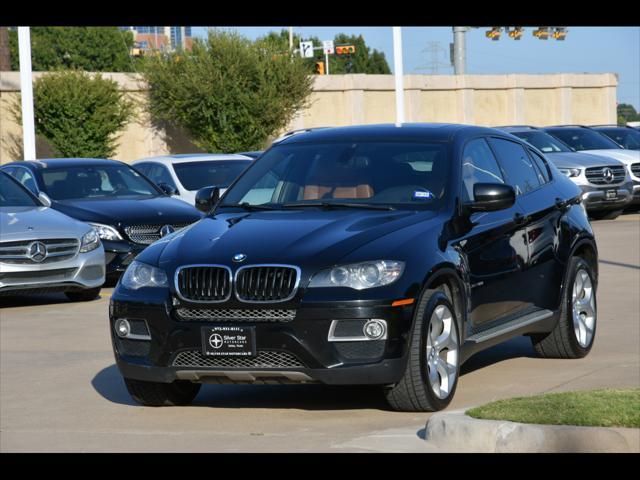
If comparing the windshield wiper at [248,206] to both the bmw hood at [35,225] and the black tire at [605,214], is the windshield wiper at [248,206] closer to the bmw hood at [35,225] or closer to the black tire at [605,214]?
the bmw hood at [35,225]

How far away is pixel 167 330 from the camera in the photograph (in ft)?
25.1

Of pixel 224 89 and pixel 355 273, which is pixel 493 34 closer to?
pixel 224 89

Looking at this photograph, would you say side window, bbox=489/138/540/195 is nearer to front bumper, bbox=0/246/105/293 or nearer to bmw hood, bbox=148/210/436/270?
bmw hood, bbox=148/210/436/270

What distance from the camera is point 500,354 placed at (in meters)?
10.2

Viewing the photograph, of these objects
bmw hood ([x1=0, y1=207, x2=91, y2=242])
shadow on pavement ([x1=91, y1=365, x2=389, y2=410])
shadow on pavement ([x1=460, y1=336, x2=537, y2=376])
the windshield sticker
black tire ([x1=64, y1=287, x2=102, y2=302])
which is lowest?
black tire ([x1=64, y1=287, x2=102, y2=302])

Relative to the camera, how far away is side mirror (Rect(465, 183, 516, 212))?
8.37m

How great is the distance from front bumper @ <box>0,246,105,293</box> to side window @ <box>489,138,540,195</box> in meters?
6.07

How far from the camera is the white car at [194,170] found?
19.8m

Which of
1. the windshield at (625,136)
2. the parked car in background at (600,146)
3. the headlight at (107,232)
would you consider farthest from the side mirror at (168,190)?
the windshield at (625,136)

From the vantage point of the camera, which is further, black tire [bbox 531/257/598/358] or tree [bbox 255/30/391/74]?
tree [bbox 255/30/391/74]

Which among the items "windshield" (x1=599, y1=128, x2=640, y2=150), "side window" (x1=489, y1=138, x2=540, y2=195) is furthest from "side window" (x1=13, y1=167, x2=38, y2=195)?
"windshield" (x1=599, y1=128, x2=640, y2=150)

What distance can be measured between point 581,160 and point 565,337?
14825 millimetres

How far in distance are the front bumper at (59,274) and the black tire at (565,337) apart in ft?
19.8

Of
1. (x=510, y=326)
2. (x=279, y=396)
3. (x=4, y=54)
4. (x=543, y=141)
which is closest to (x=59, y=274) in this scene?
(x=279, y=396)
